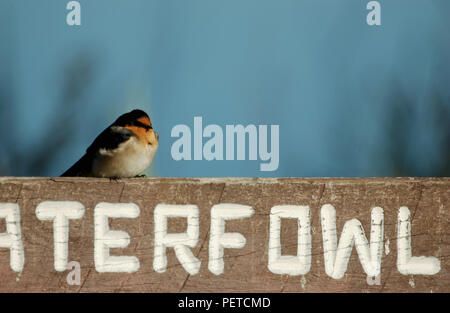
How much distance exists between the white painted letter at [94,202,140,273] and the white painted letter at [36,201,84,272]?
0.17 feet

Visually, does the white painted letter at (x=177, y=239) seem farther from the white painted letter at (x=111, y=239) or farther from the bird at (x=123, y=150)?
the bird at (x=123, y=150)

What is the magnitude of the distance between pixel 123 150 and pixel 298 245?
1.54 m

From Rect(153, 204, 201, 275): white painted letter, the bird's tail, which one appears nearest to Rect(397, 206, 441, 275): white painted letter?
Rect(153, 204, 201, 275): white painted letter

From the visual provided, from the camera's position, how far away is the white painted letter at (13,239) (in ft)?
5.18

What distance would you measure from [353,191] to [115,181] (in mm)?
546

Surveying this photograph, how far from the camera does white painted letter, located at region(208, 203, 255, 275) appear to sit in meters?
1.57

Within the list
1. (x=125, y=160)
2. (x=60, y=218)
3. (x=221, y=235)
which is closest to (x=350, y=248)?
(x=221, y=235)

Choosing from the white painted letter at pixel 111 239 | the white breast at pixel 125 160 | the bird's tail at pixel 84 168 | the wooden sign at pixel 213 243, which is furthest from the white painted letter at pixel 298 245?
the bird's tail at pixel 84 168

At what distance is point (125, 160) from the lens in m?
2.89

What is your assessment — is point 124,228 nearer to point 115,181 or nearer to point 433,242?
point 115,181

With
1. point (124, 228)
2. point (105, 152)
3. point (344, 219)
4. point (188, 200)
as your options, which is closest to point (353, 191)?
point (344, 219)

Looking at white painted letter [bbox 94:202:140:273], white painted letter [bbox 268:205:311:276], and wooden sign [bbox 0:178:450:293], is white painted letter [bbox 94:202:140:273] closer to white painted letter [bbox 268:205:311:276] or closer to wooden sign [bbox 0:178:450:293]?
wooden sign [bbox 0:178:450:293]

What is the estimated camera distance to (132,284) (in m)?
1.58

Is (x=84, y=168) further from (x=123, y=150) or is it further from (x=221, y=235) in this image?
(x=221, y=235)
